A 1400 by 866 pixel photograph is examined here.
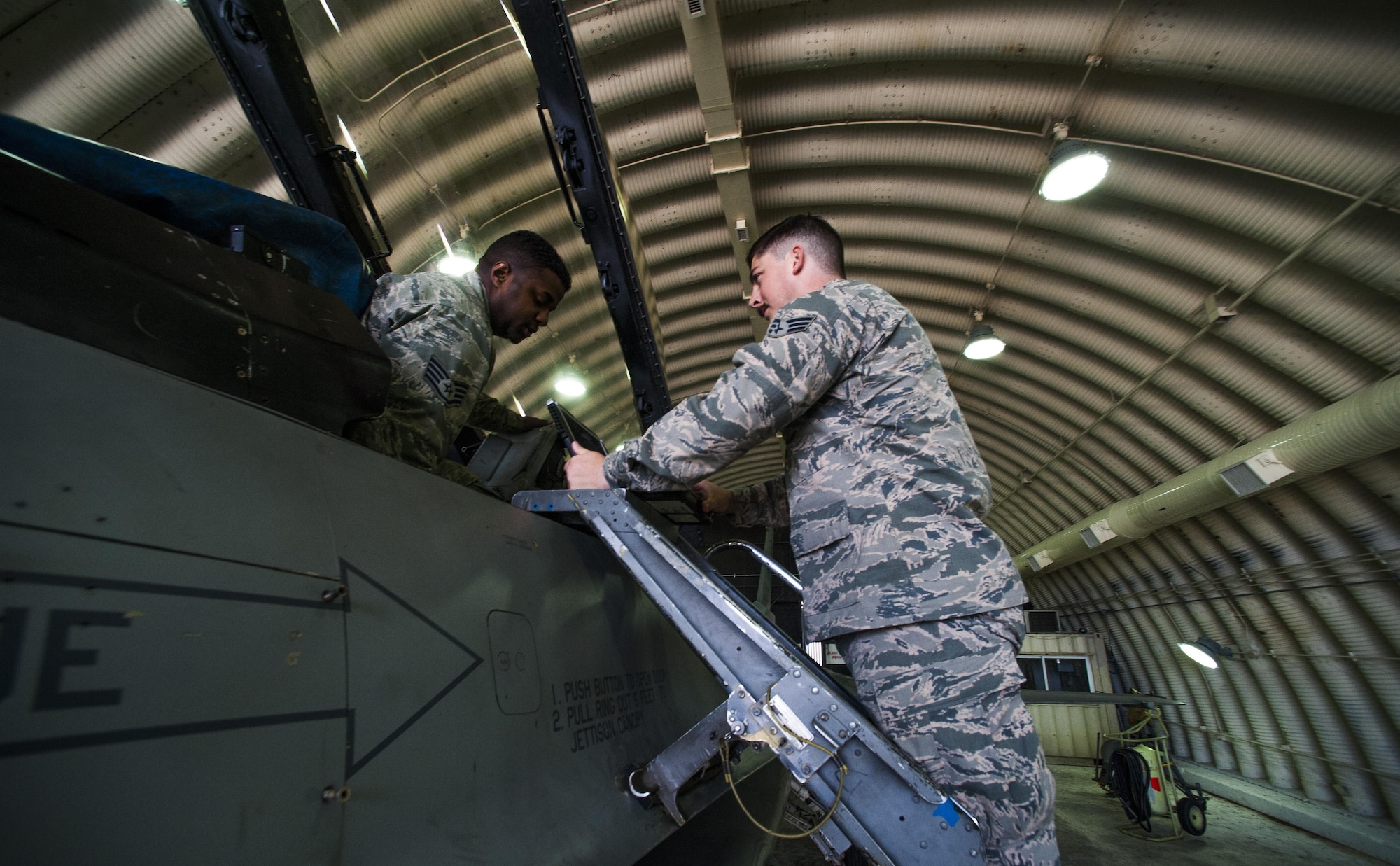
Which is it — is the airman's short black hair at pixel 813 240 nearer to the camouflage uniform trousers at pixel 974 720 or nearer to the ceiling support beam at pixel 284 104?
the camouflage uniform trousers at pixel 974 720

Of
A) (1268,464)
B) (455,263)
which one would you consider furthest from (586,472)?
(1268,464)

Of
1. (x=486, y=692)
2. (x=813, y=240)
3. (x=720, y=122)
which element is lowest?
(x=486, y=692)

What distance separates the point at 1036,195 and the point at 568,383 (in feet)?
17.9

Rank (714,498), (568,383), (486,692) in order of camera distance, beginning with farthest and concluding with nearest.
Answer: (568,383) < (714,498) < (486,692)

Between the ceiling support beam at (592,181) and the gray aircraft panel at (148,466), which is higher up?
the ceiling support beam at (592,181)

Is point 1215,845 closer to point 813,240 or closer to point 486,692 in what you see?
point 813,240

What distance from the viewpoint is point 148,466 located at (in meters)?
0.80

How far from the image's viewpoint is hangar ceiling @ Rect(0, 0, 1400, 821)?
12.6 ft

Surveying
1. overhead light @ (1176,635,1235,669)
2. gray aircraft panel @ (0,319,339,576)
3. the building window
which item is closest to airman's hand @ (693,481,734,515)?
gray aircraft panel @ (0,319,339,576)

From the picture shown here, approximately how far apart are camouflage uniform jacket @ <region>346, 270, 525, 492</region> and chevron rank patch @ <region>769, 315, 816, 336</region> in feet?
3.52

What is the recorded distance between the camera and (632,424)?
7734 millimetres

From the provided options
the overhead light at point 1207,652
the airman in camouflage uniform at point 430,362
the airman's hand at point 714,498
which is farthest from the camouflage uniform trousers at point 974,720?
the overhead light at point 1207,652

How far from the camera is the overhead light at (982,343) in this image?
7031 millimetres

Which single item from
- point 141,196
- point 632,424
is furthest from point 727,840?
point 632,424
